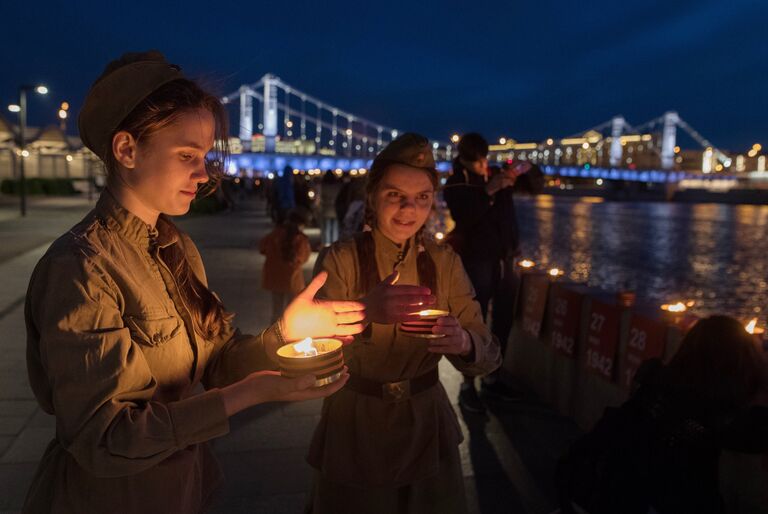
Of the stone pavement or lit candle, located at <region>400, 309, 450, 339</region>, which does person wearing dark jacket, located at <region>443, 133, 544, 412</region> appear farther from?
lit candle, located at <region>400, 309, 450, 339</region>

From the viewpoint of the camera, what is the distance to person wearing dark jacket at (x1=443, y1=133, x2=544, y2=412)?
4668mm

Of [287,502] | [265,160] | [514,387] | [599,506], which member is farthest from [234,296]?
[265,160]

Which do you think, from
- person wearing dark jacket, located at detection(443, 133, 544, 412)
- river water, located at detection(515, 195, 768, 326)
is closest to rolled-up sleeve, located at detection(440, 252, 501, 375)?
person wearing dark jacket, located at detection(443, 133, 544, 412)

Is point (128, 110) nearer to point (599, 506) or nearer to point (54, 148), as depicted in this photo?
point (599, 506)

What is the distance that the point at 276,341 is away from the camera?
1.66 m

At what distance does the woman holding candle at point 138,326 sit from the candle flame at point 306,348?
0.08 m

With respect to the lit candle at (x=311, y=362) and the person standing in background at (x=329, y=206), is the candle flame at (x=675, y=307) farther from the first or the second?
the person standing in background at (x=329, y=206)

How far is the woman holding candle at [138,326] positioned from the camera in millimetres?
1203

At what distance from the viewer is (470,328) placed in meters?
2.20

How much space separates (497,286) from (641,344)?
132cm

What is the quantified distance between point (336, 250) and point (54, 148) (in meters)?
60.2

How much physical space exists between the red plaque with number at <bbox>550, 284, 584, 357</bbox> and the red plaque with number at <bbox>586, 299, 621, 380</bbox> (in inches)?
6.7

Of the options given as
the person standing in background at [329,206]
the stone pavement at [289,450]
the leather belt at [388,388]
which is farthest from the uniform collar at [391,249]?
the person standing in background at [329,206]

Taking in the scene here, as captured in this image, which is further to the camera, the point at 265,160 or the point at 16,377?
the point at 265,160
